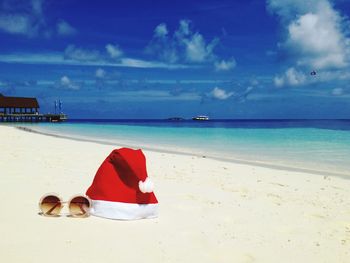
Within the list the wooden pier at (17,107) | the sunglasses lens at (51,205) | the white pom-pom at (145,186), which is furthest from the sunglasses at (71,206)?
the wooden pier at (17,107)

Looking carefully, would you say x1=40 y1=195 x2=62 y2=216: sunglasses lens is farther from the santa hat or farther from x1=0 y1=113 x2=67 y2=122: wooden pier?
x1=0 y1=113 x2=67 y2=122: wooden pier

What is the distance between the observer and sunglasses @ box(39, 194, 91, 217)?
502cm

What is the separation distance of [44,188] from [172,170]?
3867mm

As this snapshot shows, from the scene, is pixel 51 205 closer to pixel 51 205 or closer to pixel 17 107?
pixel 51 205

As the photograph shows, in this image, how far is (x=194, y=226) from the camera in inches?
194

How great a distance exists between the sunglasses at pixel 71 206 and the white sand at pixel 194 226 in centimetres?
12

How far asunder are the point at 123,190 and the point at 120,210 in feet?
0.87

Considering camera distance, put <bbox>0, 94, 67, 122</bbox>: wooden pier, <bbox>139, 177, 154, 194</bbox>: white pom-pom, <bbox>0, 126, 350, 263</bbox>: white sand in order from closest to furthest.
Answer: <bbox>0, 126, 350, 263</bbox>: white sand < <bbox>139, 177, 154, 194</bbox>: white pom-pom < <bbox>0, 94, 67, 122</bbox>: wooden pier

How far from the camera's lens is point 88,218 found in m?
5.04

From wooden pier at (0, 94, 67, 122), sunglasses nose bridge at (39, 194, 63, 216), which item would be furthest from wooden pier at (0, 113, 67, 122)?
sunglasses nose bridge at (39, 194, 63, 216)

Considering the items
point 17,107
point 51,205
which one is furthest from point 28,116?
point 51,205

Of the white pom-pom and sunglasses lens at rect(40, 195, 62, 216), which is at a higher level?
the white pom-pom

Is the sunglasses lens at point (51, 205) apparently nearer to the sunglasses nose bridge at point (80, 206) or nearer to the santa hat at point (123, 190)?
Result: the sunglasses nose bridge at point (80, 206)

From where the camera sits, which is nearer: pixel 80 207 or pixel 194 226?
pixel 194 226
